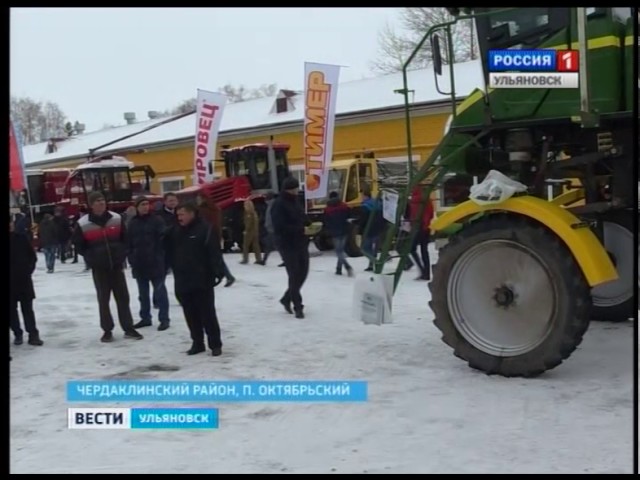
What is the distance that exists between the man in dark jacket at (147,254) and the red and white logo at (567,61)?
2.92 m

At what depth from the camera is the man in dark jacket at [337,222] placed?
26.3ft

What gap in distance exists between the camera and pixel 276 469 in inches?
131

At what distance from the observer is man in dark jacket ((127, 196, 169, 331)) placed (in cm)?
559

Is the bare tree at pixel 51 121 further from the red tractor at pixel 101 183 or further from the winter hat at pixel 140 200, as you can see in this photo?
the winter hat at pixel 140 200

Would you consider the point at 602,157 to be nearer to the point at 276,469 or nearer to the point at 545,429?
the point at 545,429

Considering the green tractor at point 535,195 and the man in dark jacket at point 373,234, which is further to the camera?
the man in dark jacket at point 373,234

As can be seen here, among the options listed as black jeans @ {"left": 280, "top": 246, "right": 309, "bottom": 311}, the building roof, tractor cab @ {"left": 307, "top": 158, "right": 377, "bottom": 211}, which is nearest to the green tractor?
the building roof

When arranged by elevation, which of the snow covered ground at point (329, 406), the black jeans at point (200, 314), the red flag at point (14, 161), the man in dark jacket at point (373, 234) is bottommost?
the snow covered ground at point (329, 406)

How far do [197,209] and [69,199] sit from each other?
0.85 meters

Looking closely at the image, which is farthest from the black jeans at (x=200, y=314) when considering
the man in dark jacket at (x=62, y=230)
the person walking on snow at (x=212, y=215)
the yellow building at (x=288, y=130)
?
the yellow building at (x=288, y=130)

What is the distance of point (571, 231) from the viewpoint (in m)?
4.38

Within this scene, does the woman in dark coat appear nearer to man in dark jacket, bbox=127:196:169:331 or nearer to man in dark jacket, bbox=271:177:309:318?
man in dark jacket, bbox=127:196:169:331

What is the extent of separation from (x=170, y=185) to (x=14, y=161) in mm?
2797

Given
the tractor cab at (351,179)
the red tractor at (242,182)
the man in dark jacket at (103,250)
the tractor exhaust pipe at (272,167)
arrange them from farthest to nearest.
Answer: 1. the tractor cab at (351,179)
2. the tractor exhaust pipe at (272,167)
3. the red tractor at (242,182)
4. the man in dark jacket at (103,250)
